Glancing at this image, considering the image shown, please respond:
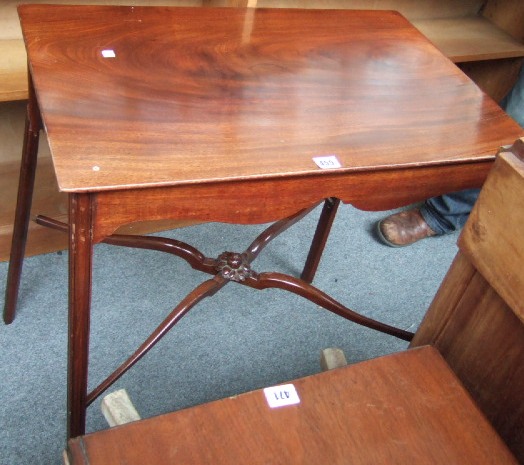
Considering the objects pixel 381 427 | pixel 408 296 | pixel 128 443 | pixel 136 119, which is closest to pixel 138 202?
pixel 136 119

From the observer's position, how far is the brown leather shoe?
184 cm

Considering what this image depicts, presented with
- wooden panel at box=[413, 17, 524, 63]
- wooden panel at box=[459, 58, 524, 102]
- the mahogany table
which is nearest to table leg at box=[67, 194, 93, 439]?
the mahogany table

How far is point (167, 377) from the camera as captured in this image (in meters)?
1.38

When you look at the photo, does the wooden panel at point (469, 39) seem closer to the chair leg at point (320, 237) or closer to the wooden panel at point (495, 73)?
the wooden panel at point (495, 73)

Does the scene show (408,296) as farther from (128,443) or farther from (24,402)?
(128,443)

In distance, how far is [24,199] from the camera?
47.8 inches

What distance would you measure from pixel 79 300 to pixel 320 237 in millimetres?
742

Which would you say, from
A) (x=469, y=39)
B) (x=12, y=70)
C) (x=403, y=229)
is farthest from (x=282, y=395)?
(x=469, y=39)

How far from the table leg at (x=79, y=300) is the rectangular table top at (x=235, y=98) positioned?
0.06 m

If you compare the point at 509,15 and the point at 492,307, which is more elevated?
the point at 509,15

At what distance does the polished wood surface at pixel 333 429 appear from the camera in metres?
0.74

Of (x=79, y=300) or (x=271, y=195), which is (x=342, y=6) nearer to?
(x=271, y=195)

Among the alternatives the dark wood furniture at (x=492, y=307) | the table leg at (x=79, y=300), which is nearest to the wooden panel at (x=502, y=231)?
the dark wood furniture at (x=492, y=307)

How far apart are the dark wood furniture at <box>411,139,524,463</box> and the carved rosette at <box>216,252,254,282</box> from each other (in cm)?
39
